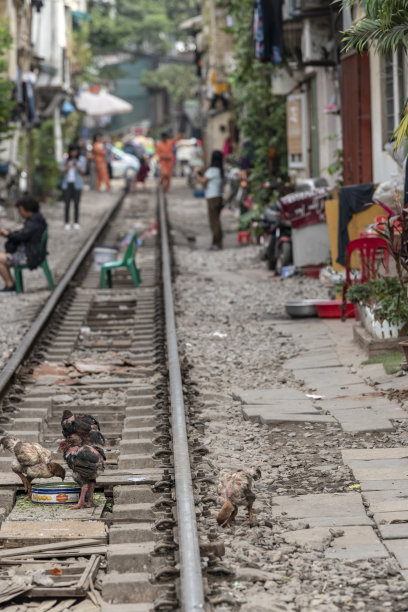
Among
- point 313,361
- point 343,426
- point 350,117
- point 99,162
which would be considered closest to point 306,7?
point 350,117

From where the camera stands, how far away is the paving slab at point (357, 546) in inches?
206

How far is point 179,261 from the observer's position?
20.0m

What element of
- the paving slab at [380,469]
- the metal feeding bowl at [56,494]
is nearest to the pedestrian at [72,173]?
the paving slab at [380,469]

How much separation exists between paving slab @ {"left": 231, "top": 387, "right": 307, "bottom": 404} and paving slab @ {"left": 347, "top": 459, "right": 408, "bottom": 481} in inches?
75.4

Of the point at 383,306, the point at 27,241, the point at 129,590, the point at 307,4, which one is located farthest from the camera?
the point at 307,4

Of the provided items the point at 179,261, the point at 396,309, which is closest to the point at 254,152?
the point at 179,261

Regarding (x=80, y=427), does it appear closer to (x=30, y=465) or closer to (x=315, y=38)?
(x=30, y=465)

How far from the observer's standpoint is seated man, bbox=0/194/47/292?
15016 mm

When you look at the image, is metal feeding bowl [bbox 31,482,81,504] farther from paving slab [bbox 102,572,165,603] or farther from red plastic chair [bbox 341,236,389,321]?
red plastic chair [bbox 341,236,389,321]

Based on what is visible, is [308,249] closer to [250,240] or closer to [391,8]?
[250,240]

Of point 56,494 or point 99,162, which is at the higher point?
point 99,162

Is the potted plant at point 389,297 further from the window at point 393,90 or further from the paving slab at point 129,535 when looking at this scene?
the paving slab at point 129,535

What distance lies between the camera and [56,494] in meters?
6.30

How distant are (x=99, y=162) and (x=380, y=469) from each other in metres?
34.4
